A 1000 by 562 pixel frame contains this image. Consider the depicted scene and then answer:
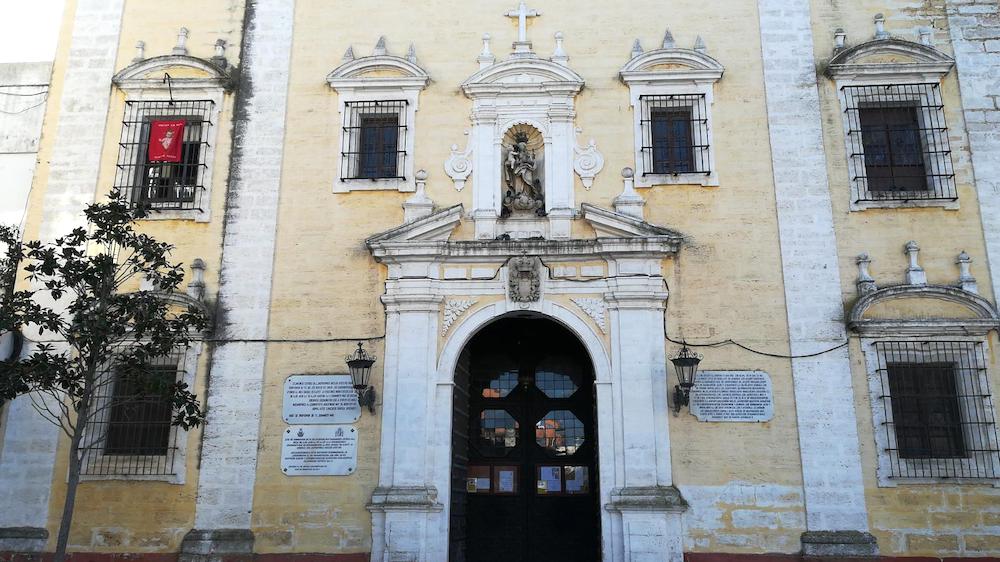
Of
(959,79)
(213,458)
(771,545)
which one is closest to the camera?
(771,545)

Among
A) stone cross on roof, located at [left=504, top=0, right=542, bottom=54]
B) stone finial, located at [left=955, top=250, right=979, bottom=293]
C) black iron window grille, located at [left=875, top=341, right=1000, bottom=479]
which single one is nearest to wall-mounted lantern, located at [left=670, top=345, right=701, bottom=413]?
black iron window grille, located at [left=875, top=341, right=1000, bottom=479]

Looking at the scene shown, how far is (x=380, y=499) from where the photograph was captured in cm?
1107

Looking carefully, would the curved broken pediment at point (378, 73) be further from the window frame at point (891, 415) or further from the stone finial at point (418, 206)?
the window frame at point (891, 415)

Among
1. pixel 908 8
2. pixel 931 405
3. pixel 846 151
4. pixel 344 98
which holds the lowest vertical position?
pixel 931 405

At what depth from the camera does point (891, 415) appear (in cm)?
1112

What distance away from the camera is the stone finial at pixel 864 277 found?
11531 millimetres

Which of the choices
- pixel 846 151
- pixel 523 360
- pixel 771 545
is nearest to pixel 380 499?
pixel 523 360

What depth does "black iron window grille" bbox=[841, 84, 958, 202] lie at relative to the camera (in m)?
12.0

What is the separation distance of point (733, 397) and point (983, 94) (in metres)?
6.03

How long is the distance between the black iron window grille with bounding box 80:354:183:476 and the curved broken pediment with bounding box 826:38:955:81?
1072 cm

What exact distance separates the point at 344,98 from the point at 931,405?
31.6ft

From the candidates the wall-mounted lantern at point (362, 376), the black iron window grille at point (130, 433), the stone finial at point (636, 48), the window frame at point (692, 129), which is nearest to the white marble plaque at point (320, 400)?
the wall-mounted lantern at point (362, 376)

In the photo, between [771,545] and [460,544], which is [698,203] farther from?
[460,544]

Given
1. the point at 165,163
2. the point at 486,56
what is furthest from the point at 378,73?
the point at 165,163
